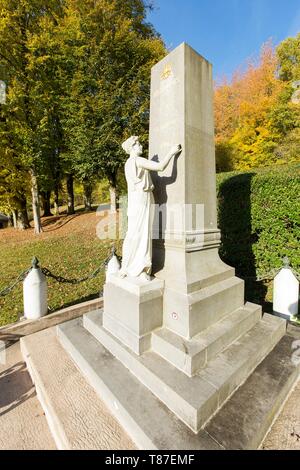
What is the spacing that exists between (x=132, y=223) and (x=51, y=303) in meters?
3.64

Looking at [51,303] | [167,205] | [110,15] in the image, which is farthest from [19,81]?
[167,205]

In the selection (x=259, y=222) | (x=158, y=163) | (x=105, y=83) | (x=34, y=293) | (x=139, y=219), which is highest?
(x=105, y=83)

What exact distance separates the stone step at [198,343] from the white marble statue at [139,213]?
2.61ft

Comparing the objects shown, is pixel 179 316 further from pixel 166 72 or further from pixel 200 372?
pixel 166 72

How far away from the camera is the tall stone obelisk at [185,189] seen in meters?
2.88

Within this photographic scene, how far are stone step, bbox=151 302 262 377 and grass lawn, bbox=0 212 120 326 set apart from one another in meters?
3.30

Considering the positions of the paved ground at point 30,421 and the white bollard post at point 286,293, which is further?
the white bollard post at point 286,293

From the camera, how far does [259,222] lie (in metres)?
5.30

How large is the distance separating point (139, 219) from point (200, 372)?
1.86m

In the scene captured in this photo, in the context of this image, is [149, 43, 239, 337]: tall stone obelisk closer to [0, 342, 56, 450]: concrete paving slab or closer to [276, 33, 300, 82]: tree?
[0, 342, 56, 450]: concrete paving slab

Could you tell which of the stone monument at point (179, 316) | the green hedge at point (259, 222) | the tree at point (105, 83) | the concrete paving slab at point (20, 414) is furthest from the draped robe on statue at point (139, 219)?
the tree at point (105, 83)

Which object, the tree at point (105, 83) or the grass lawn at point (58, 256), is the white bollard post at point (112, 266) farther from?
the tree at point (105, 83)

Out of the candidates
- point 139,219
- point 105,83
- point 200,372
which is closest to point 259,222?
point 139,219

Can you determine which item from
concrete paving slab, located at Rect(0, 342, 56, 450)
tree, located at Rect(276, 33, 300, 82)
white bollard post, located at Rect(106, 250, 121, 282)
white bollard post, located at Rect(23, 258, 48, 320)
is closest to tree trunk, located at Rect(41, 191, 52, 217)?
white bollard post, located at Rect(106, 250, 121, 282)
